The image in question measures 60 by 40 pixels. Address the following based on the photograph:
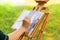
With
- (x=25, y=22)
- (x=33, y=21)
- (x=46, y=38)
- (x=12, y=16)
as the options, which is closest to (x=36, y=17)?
(x=33, y=21)

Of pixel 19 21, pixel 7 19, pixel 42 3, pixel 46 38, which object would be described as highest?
pixel 42 3

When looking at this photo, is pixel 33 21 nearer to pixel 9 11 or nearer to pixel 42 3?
pixel 42 3

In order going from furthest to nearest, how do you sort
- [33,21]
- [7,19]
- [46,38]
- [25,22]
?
[7,19]
[46,38]
[33,21]
[25,22]

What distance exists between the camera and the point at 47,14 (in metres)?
1.46

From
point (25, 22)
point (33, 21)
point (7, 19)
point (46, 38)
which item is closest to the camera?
point (25, 22)

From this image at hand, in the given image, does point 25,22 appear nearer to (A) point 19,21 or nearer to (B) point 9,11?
(A) point 19,21

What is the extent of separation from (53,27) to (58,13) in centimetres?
19

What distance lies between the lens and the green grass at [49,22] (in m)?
2.31

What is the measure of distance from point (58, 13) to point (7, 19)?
0.65 meters

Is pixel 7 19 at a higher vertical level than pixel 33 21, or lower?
lower

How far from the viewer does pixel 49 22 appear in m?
A: 2.36

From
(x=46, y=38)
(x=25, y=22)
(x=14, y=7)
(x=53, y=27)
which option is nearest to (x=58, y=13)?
(x=53, y=27)

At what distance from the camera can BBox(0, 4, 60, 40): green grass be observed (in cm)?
231

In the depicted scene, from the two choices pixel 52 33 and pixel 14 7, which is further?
pixel 14 7
